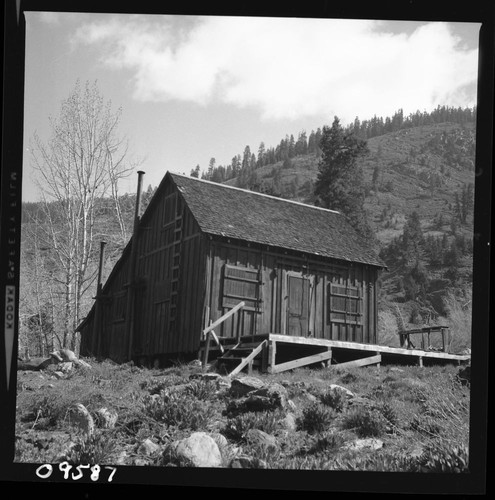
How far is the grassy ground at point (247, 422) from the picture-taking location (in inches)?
260

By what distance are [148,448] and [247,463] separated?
103 cm

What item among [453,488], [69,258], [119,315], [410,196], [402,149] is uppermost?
[402,149]

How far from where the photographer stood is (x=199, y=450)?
6.60 m

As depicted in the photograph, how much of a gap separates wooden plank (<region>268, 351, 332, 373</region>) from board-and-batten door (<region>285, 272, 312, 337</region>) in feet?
2.22

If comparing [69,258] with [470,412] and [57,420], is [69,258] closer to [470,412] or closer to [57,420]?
[57,420]

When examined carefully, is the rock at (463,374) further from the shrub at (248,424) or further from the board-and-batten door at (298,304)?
the board-and-batten door at (298,304)

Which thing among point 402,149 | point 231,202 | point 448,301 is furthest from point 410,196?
point 231,202

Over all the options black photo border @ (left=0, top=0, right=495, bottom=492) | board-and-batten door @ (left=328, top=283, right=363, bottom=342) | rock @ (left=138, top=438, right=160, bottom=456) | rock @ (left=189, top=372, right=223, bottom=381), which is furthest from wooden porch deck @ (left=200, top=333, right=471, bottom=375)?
rock @ (left=138, top=438, right=160, bottom=456)

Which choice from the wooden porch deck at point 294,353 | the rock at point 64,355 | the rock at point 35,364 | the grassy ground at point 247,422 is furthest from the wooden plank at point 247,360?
the rock at point 35,364

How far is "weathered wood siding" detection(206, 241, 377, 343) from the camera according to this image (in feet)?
37.5

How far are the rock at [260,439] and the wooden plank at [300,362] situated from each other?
3.12 m

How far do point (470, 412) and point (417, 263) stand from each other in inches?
102

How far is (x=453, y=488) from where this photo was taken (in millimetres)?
6230

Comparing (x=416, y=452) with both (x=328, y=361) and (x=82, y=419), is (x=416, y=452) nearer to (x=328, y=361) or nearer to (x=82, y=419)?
(x=82, y=419)
